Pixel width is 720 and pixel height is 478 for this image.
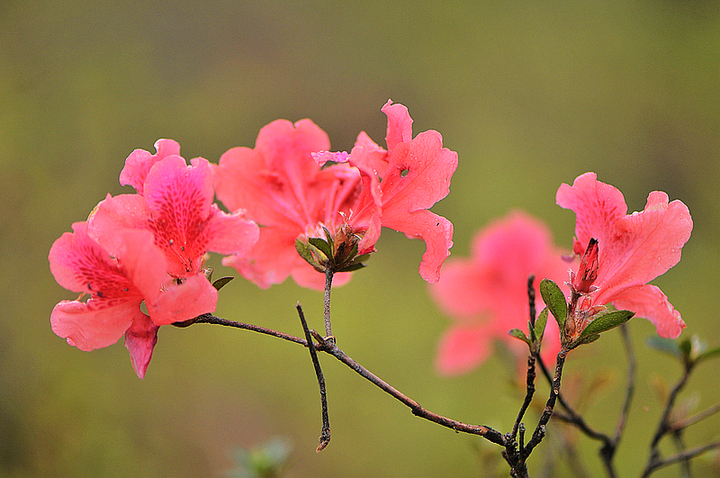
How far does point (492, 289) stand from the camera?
2.56 feet

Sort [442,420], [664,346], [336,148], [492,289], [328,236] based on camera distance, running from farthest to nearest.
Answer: [336,148] → [492,289] → [664,346] → [328,236] → [442,420]

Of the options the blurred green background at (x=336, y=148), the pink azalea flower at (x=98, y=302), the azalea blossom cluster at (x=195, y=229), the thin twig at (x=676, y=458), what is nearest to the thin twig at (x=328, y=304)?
the azalea blossom cluster at (x=195, y=229)

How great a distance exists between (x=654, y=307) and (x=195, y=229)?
1.03 ft

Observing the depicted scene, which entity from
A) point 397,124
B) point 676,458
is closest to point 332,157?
point 397,124

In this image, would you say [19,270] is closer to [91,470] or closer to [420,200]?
[91,470]

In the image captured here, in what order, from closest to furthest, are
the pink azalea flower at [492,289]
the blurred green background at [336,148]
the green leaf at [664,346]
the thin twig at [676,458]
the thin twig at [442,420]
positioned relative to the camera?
the thin twig at [442,420]
the thin twig at [676,458]
the green leaf at [664,346]
the pink azalea flower at [492,289]
the blurred green background at [336,148]

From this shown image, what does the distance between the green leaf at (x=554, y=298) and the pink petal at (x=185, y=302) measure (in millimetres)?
203

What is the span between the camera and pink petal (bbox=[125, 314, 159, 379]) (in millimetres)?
356

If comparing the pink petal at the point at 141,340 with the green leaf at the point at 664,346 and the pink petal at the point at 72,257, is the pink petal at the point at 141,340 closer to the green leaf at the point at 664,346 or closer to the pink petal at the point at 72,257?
the pink petal at the point at 72,257

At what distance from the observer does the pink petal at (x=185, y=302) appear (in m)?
0.33

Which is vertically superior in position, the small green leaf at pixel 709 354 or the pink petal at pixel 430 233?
the pink petal at pixel 430 233

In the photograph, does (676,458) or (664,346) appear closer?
(676,458)

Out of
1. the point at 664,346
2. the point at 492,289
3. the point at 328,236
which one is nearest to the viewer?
the point at 328,236

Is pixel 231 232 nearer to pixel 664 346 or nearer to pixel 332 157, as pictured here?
pixel 332 157
